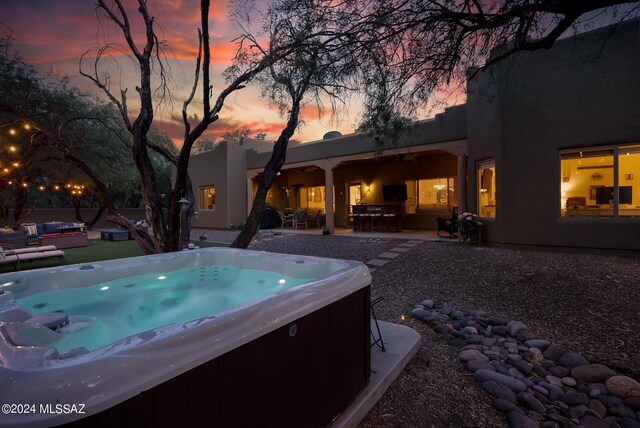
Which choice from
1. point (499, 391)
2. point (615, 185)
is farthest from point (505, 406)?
point (615, 185)

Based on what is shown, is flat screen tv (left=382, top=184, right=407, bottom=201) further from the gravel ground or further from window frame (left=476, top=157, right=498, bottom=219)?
the gravel ground

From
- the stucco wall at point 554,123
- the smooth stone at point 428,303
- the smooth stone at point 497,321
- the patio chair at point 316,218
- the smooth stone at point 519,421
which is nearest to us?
the smooth stone at point 519,421

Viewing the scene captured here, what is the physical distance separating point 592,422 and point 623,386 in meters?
0.56

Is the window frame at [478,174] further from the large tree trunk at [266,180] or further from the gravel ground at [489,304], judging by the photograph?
the large tree trunk at [266,180]

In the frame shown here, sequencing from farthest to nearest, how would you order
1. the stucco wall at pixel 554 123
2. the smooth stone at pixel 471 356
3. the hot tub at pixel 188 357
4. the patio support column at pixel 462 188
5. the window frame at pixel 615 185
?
the patio support column at pixel 462 188 → the window frame at pixel 615 185 → the stucco wall at pixel 554 123 → the smooth stone at pixel 471 356 → the hot tub at pixel 188 357

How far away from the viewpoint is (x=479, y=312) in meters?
3.76

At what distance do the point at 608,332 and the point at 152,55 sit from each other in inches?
290

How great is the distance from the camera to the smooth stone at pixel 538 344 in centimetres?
295

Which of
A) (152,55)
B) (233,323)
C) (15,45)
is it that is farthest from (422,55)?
(15,45)

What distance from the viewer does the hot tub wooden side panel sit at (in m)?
1.09

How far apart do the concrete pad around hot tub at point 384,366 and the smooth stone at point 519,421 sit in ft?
2.50

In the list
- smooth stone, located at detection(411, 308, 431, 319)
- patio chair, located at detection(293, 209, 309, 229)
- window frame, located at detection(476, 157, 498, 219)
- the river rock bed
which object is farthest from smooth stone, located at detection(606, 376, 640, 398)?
patio chair, located at detection(293, 209, 309, 229)

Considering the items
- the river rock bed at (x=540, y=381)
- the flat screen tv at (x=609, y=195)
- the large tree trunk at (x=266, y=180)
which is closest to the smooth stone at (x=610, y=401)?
the river rock bed at (x=540, y=381)

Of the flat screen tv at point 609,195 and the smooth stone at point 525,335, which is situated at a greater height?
the flat screen tv at point 609,195
